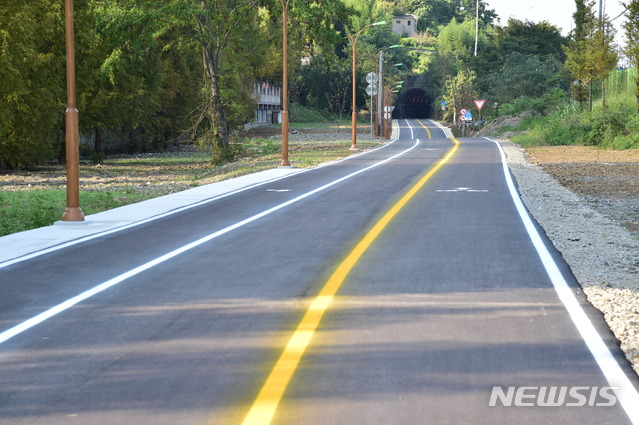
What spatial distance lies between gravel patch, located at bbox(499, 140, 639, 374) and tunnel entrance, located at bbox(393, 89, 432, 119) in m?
141

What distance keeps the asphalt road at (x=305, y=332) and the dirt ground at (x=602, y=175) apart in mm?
5428

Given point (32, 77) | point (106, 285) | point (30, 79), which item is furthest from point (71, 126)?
point (32, 77)

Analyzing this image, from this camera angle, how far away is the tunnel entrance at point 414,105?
6353 inches

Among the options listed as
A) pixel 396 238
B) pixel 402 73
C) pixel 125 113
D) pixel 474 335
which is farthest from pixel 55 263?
pixel 402 73

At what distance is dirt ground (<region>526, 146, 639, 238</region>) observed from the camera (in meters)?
18.7

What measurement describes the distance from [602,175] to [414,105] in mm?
137421

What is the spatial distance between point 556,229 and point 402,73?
144 metres

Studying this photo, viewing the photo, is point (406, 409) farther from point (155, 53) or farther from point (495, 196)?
point (155, 53)

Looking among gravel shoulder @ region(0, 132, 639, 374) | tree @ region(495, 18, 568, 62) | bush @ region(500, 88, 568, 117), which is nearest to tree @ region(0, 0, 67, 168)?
gravel shoulder @ region(0, 132, 639, 374)

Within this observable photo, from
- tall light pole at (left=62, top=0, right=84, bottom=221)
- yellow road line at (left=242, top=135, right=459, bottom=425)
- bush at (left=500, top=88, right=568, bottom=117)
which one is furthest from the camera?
bush at (left=500, top=88, right=568, bottom=117)

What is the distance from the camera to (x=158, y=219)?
53.5 feet

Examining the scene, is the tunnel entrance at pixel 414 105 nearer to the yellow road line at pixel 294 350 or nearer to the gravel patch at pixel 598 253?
the gravel patch at pixel 598 253

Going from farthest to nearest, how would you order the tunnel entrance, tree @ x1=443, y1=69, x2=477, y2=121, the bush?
the tunnel entrance, tree @ x1=443, y1=69, x2=477, y2=121, the bush

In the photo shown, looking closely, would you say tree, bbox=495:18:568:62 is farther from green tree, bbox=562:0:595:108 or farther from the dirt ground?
the dirt ground
